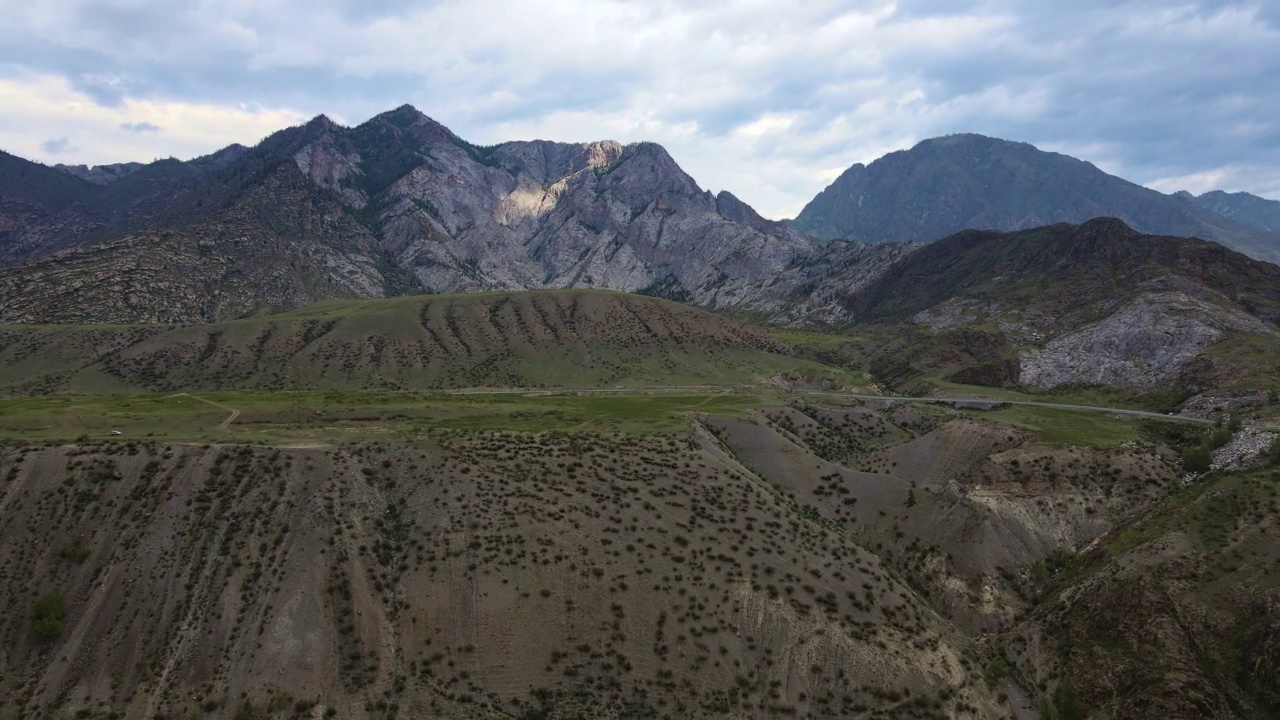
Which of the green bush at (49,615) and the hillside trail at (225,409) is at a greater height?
the hillside trail at (225,409)

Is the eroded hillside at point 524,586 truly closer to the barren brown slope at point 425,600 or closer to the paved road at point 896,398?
the barren brown slope at point 425,600

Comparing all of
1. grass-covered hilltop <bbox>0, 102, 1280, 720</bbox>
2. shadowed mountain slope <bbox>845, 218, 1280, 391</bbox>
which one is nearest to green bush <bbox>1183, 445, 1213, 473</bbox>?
grass-covered hilltop <bbox>0, 102, 1280, 720</bbox>

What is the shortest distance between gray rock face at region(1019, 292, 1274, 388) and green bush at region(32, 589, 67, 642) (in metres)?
144

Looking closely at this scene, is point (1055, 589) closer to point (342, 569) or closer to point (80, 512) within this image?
point (342, 569)

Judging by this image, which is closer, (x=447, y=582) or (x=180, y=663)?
(x=180, y=663)

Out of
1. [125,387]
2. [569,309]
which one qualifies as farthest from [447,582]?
[569,309]

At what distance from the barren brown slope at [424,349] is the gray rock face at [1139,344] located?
142 feet

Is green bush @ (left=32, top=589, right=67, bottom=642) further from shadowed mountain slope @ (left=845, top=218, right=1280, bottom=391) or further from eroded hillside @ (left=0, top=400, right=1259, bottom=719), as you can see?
shadowed mountain slope @ (left=845, top=218, right=1280, bottom=391)

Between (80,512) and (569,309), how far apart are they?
13127 centimetres

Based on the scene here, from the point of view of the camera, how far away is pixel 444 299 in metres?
182

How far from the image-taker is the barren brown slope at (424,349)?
130m

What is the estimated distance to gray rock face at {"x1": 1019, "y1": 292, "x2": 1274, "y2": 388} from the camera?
118 m

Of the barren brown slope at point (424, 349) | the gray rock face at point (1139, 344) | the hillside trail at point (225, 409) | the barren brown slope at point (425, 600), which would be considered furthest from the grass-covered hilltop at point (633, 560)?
the barren brown slope at point (424, 349)

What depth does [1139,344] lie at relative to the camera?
126625 millimetres
